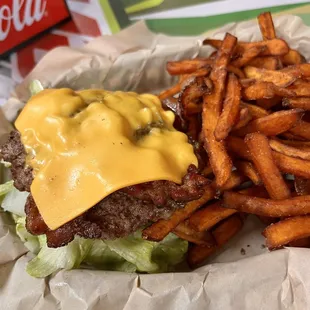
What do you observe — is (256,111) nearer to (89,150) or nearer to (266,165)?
(266,165)

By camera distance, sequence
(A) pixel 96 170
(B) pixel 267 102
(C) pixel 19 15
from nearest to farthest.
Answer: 1. (A) pixel 96 170
2. (B) pixel 267 102
3. (C) pixel 19 15

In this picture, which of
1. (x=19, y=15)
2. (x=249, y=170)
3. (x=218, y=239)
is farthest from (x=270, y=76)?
(x=19, y=15)

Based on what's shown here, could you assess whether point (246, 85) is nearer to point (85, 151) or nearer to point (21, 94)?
point (85, 151)

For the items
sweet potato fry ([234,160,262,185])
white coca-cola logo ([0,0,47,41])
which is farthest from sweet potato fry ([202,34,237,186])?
white coca-cola logo ([0,0,47,41])

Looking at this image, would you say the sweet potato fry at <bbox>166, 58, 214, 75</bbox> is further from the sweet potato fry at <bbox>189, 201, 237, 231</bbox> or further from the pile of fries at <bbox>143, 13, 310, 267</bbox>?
the sweet potato fry at <bbox>189, 201, 237, 231</bbox>

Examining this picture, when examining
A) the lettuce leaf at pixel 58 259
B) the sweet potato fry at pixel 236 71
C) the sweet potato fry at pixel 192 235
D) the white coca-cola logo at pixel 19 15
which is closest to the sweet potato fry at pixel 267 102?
the sweet potato fry at pixel 236 71
